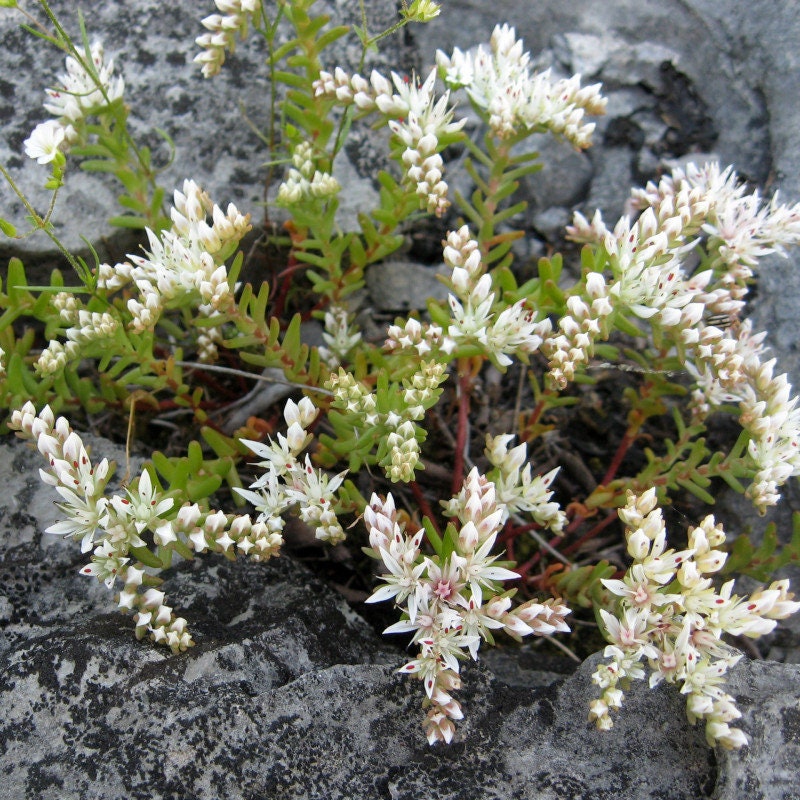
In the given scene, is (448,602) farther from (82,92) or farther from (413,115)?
(82,92)

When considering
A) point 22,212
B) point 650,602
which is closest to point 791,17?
point 650,602

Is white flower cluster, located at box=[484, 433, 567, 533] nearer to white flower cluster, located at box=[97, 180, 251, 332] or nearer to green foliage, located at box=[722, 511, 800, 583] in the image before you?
green foliage, located at box=[722, 511, 800, 583]

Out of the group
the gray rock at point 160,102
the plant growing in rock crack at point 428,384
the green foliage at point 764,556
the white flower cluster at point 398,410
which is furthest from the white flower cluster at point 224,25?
the green foliage at point 764,556

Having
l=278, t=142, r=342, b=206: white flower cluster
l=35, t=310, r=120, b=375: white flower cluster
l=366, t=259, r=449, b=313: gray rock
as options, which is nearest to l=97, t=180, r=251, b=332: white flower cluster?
l=35, t=310, r=120, b=375: white flower cluster

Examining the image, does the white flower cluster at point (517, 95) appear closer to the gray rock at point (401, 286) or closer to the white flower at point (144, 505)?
the gray rock at point (401, 286)

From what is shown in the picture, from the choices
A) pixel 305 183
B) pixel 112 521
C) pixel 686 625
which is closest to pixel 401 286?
pixel 305 183

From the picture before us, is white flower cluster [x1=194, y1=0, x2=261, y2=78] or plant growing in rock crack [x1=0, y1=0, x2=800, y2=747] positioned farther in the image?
white flower cluster [x1=194, y1=0, x2=261, y2=78]
